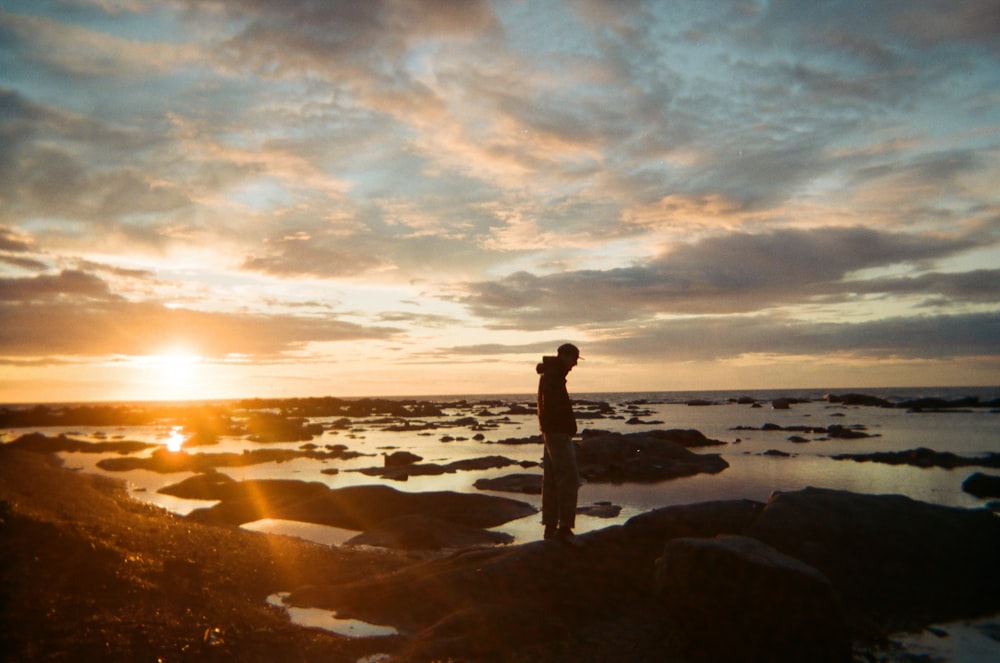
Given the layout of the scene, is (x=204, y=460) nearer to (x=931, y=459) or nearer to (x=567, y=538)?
(x=567, y=538)

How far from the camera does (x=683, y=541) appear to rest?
35.7 feet

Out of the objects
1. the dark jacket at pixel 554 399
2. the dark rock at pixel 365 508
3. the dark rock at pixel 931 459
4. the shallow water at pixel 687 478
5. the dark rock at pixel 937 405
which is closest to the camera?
the dark jacket at pixel 554 399

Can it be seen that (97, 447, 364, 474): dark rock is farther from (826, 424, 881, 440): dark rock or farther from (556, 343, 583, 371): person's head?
(826, 424, 881, 440): dark rock

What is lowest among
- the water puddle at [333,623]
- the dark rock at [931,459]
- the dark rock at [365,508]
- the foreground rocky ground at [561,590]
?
the dark rock at [931,459]

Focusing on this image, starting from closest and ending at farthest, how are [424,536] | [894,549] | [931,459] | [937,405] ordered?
[894,549], [424,536], [931,459], [937,405]

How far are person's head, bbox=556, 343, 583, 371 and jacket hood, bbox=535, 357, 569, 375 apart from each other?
0.08 metres

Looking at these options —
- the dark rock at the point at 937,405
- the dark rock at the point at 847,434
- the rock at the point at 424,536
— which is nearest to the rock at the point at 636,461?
the rock at the point at 424,536

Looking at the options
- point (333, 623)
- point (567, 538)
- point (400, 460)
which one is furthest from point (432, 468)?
point (333, 623)

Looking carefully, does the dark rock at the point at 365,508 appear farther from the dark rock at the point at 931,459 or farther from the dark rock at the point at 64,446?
the dark rock at the point at 64,446

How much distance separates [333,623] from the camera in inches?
463

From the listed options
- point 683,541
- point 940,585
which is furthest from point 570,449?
point 940,585

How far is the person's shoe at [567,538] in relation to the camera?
12.8m

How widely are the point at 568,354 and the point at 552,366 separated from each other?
39cm

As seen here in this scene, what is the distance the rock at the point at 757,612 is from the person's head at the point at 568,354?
13.4 feet
